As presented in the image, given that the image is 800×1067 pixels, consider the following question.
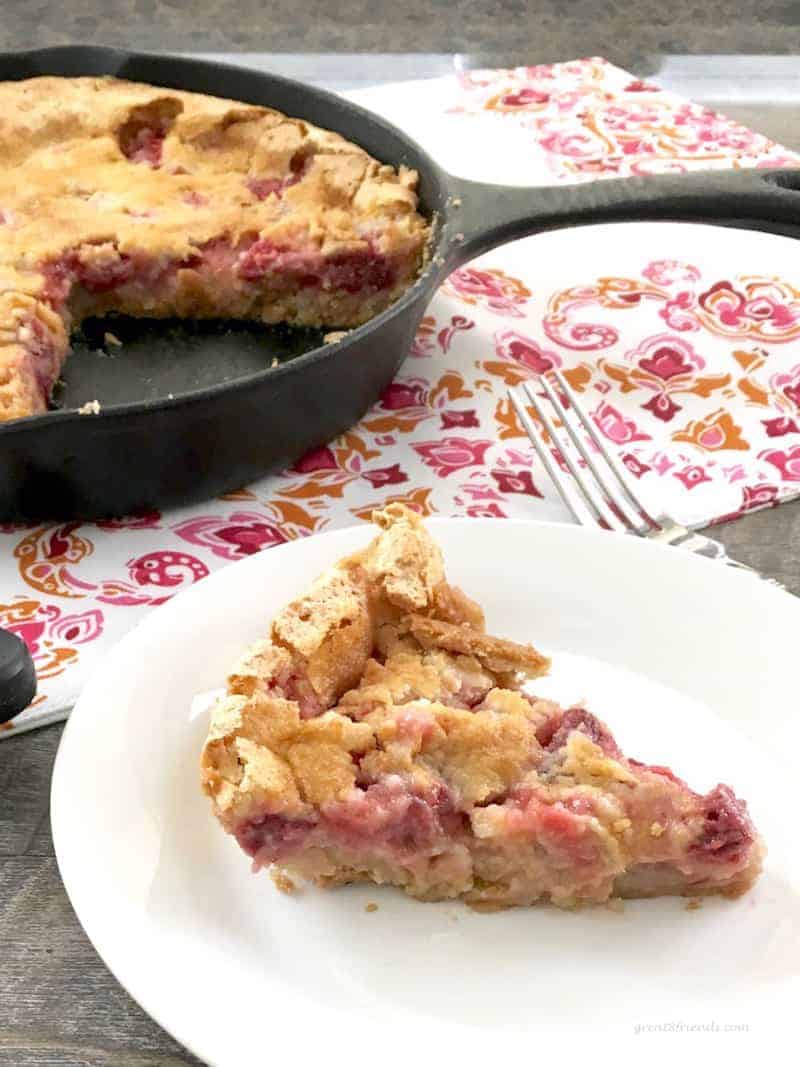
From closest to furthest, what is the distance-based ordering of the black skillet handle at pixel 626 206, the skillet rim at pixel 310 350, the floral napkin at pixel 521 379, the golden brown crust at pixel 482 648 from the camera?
the golden brown crust at pixel 482 648 < the skillet rim at pixel 310 350 < the floral napkin at pixel 521 379 < the black skillet handle at pixel 626 206

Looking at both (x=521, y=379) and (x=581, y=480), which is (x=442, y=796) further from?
(x=521, y=379)

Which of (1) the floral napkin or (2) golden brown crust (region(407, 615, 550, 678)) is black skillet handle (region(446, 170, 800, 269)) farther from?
(2) golden brown crust (region(407, 615, 550, 678))

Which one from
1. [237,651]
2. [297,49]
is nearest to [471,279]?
[237,651]

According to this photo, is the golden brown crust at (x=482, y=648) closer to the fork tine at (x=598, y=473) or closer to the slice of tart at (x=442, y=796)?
the slice of tart at (x=442, y=796)

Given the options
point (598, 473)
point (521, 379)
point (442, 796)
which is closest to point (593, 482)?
point (598, 473)

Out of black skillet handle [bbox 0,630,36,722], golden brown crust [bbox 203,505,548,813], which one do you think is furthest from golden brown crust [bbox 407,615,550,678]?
black skillet handle [bbox 0,630,36,722]

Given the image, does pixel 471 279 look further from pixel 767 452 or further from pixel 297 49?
pixel 297 49

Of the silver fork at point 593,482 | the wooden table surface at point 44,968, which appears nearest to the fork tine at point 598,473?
the silver fork at point 593,482
